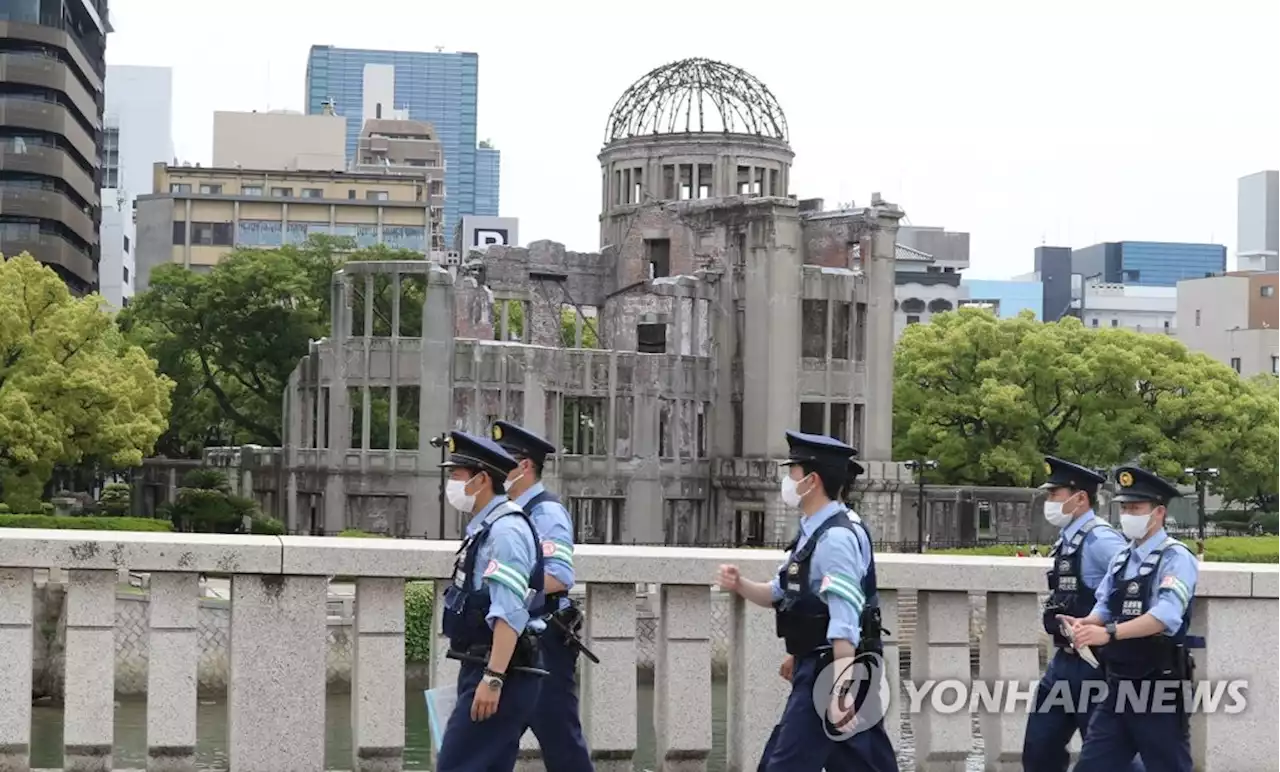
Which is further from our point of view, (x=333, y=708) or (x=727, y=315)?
(x=727, y=315)

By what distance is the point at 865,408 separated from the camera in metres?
70.2

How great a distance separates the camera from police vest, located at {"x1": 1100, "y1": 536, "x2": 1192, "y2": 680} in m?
11.7

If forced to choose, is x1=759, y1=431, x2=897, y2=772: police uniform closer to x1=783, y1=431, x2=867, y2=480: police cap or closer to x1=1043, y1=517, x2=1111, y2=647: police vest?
x1=783, y1=431, x2=867, y2=480: police cap

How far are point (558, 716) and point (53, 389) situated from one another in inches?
1920

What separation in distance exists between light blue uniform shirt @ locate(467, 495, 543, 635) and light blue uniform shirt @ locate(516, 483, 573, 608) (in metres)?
0.51

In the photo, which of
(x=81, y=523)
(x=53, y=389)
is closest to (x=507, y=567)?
(x=81, y=523)

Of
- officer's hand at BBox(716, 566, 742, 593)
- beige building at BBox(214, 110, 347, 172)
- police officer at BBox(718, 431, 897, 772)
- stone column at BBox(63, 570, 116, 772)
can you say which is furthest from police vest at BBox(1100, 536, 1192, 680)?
beige building at BBox(214, 110, 347, 172)

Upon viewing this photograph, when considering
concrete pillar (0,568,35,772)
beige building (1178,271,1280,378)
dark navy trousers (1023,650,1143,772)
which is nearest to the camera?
concrete pillar (0,568,35,772)

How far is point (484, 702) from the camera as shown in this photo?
Result: 1018 cm

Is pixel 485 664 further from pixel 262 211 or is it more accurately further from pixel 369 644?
pixel 262 211

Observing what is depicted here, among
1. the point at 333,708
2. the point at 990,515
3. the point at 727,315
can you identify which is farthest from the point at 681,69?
the point at 333,708

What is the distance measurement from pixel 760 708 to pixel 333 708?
17.5 metres

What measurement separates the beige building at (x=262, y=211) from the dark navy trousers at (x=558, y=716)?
112 meters

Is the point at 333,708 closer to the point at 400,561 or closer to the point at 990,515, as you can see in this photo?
the point at 400,561
